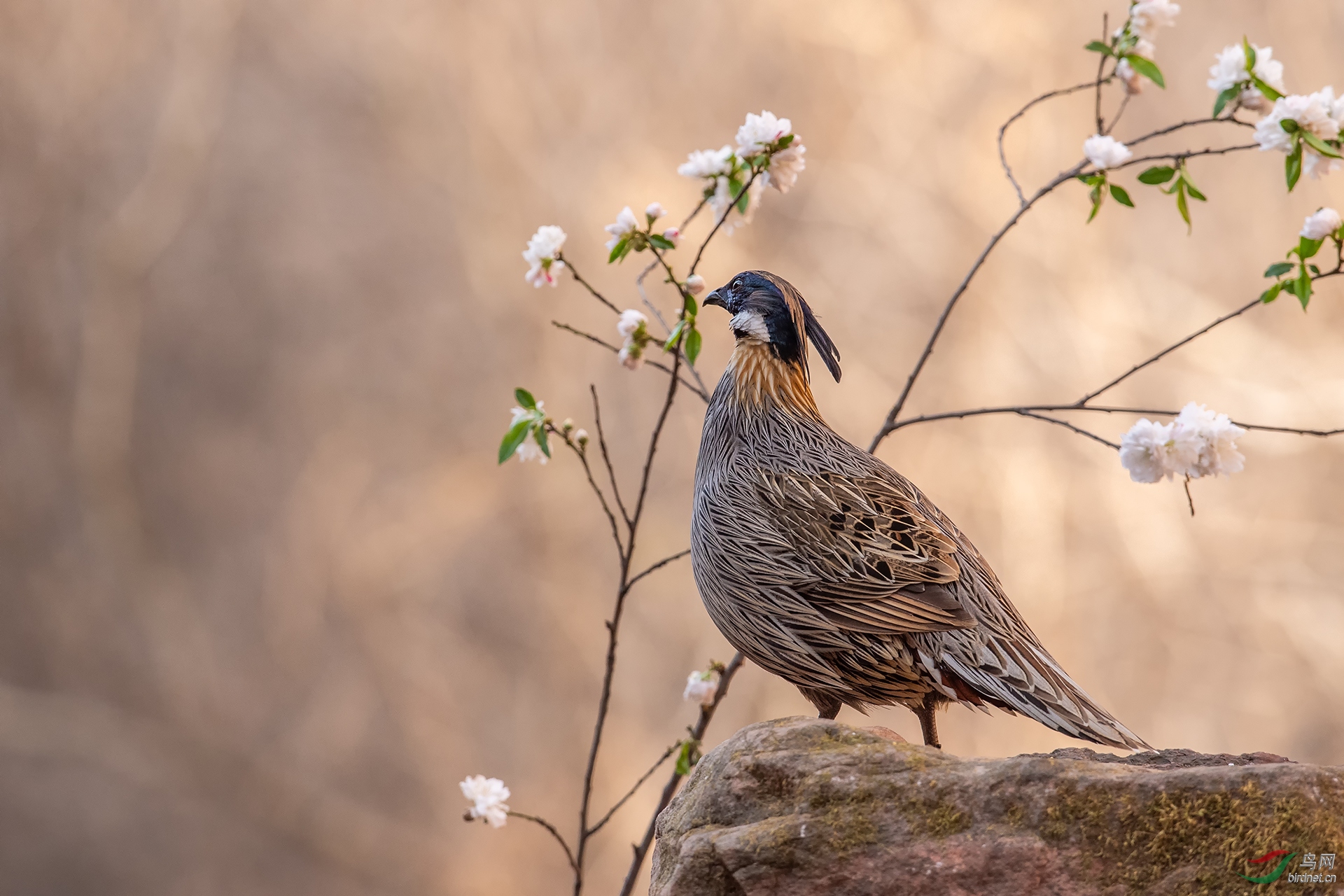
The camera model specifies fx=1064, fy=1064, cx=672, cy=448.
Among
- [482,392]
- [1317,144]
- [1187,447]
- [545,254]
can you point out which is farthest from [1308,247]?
[482,392]

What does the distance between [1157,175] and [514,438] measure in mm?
1084

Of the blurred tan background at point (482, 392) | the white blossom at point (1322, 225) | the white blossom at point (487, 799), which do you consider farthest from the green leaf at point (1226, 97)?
the blurred tan background at point (482, 392)

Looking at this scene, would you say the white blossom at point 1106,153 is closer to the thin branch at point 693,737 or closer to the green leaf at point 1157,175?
the green leaf at point 1157,175

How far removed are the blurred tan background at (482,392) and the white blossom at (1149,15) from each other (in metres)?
1.98

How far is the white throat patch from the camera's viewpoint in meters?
1.61

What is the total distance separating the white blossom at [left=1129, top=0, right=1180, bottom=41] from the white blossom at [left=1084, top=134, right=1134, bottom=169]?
0.66 feet

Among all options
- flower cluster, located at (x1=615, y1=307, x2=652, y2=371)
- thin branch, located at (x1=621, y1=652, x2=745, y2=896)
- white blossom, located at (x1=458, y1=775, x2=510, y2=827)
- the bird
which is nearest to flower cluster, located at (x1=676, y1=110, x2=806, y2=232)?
flower cluster, located at (x1=615, y1=307, x2=652, y2=371)

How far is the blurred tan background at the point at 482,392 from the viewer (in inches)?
135

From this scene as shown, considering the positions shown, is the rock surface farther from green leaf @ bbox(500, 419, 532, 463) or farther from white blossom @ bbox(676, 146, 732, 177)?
white blossom @ bbox(676, 146, 732, 177)

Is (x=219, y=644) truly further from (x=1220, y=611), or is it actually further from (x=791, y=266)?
(x=1220, y=611)

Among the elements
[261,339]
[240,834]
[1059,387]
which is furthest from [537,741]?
[1059,387]

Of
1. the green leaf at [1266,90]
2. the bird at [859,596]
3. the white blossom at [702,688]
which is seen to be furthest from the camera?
the white blossom at [702,688]

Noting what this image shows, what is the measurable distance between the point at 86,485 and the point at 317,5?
178 cm

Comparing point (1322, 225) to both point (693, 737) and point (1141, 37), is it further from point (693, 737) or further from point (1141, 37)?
point (693, 737)
